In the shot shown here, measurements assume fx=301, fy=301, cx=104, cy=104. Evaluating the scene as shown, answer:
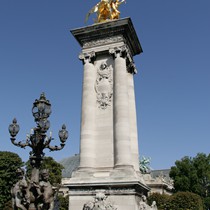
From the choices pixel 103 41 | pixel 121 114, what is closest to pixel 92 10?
pixel 103 41

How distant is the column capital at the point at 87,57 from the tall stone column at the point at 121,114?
56.1 inches

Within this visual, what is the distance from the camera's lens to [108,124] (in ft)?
59.9

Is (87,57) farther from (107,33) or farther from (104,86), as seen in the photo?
(104,86)

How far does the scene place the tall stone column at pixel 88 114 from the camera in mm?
17719

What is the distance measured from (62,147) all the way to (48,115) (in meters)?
1.17

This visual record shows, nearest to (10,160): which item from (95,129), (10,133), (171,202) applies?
(171,202)

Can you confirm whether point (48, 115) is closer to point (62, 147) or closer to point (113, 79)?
point (62, 147)

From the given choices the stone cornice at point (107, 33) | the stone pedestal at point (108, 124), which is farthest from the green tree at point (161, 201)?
the stone cornice at point (107, 33)

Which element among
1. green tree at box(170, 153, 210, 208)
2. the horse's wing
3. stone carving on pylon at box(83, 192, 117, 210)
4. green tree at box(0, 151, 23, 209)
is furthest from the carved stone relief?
green tree at box(170, 153, 210, 208)

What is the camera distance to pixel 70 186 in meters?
16.9

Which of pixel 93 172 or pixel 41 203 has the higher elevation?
pixel 93 172

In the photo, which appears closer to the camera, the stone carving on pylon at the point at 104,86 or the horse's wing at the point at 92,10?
the stone carving on pylon at the point at 104,86

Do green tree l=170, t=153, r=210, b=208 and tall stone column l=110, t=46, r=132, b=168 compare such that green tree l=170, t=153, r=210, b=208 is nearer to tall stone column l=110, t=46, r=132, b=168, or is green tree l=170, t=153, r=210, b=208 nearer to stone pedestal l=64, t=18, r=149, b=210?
stone pedestal l=64, t=18, r=149, b=210

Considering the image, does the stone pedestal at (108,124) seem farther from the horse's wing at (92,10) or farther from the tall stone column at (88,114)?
the horse's wing at (92,10)
